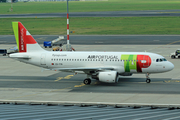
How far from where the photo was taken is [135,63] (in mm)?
44531

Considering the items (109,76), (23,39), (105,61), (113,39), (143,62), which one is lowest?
(109,76)

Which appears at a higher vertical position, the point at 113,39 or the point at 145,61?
the point at 113,39

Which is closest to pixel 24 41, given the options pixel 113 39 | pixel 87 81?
pixel 87 81

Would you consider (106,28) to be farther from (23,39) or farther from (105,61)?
(105,61)

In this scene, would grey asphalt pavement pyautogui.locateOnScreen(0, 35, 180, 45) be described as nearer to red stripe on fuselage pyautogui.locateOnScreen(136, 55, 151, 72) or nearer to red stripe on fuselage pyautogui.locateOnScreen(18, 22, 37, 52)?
red stripe on fuselage pyautogui.locateOnScreen(18, 22, 37, 52)

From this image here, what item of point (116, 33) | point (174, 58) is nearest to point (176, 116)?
point (174, 58)

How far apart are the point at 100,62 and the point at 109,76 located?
12.0ft

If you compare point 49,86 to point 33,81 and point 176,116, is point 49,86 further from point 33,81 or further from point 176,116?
point 176,116

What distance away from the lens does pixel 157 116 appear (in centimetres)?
1830

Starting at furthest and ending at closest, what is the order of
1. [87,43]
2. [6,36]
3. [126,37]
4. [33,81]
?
[6,36] → [126,37] → [87,43] → [33,81]

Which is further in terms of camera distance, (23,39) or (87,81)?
(23,39)

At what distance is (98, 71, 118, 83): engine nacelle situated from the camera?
1676 inches

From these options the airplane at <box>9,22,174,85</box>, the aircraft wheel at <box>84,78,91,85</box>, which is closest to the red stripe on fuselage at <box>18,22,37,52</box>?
the airplane at <box>9,22,174,85</box>

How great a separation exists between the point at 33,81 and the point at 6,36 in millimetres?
66159
